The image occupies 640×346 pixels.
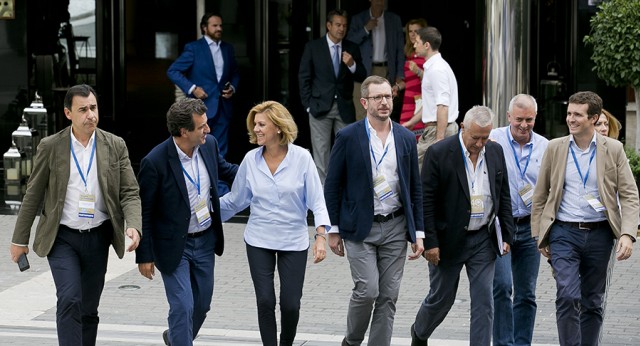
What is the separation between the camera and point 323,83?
47.9 ft

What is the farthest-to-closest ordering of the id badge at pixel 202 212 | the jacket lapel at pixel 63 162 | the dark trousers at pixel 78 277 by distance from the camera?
1. the id badge at pixel 202 212
2. the jacket lapel at pixel 63 162
3. the dark trousers at pixel 78 277

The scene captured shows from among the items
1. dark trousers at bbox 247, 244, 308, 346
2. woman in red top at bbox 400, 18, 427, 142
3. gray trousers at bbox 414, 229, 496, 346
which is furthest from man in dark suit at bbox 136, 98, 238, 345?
woman in red top at bbox 400, 18, 427, 142

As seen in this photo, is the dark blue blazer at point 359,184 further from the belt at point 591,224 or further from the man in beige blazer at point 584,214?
the belt at point 591,224

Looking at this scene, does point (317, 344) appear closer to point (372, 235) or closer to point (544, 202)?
point (372, 235)

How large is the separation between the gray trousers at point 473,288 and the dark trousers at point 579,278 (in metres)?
0.41

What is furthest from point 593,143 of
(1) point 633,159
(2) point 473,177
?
(1) point 633,159

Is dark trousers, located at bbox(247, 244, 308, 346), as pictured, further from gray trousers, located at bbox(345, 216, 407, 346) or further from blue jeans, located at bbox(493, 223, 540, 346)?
blue jeans, located at bbox(493, 223, 540, 346)

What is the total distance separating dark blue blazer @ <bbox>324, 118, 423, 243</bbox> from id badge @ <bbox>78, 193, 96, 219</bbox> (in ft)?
4.90

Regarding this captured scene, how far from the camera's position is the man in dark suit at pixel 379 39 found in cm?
1520

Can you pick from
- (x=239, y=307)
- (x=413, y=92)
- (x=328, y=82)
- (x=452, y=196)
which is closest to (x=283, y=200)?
(x=452, y=196)

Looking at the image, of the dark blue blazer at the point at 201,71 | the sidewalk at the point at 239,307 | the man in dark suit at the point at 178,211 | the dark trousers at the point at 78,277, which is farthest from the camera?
the dark blue blazer at the point at 201,71

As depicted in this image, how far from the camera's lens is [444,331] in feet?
30.9

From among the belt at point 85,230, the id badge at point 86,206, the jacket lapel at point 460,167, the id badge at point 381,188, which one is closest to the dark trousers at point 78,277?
the belt at point 85,230

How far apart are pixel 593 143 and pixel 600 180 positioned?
0.87 feet
